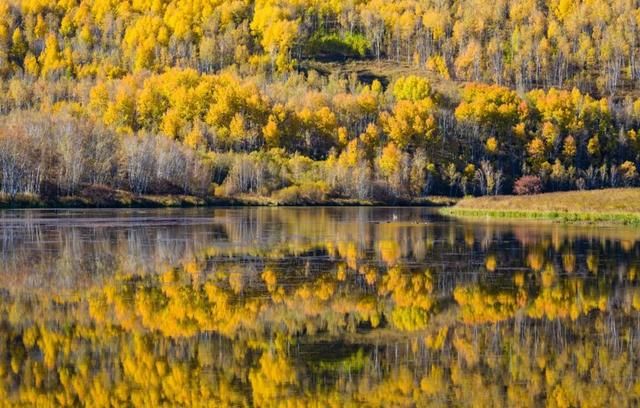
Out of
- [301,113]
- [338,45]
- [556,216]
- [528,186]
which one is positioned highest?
[338,45]

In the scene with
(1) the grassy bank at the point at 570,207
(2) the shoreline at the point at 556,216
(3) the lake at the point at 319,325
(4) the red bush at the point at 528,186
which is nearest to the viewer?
(3) the lake at the point at 319,325

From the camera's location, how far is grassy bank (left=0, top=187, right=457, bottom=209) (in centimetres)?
9825

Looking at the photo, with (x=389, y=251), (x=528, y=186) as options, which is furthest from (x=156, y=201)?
(x=389, y=251)

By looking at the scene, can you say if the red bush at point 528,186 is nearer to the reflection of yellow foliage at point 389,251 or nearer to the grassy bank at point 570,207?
the grassy bank at point 570,207

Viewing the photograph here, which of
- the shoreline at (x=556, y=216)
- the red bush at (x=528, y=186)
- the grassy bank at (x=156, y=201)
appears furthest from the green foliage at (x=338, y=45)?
the shoreline at (x=556, y=216)

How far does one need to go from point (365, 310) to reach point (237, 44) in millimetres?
170067

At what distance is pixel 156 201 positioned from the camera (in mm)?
106875

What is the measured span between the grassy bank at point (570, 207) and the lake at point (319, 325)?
76.0 feet

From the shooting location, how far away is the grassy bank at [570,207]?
67.2 m

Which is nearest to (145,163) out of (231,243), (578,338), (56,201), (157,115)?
(56,201)

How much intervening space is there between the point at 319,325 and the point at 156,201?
8441 cm

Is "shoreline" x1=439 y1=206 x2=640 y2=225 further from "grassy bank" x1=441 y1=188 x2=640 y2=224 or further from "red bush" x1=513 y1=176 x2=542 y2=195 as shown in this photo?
"red bush" x1=513 y1=176 x2=542 y2=195

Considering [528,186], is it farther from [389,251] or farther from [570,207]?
[389,251]

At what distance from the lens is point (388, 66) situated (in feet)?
623
